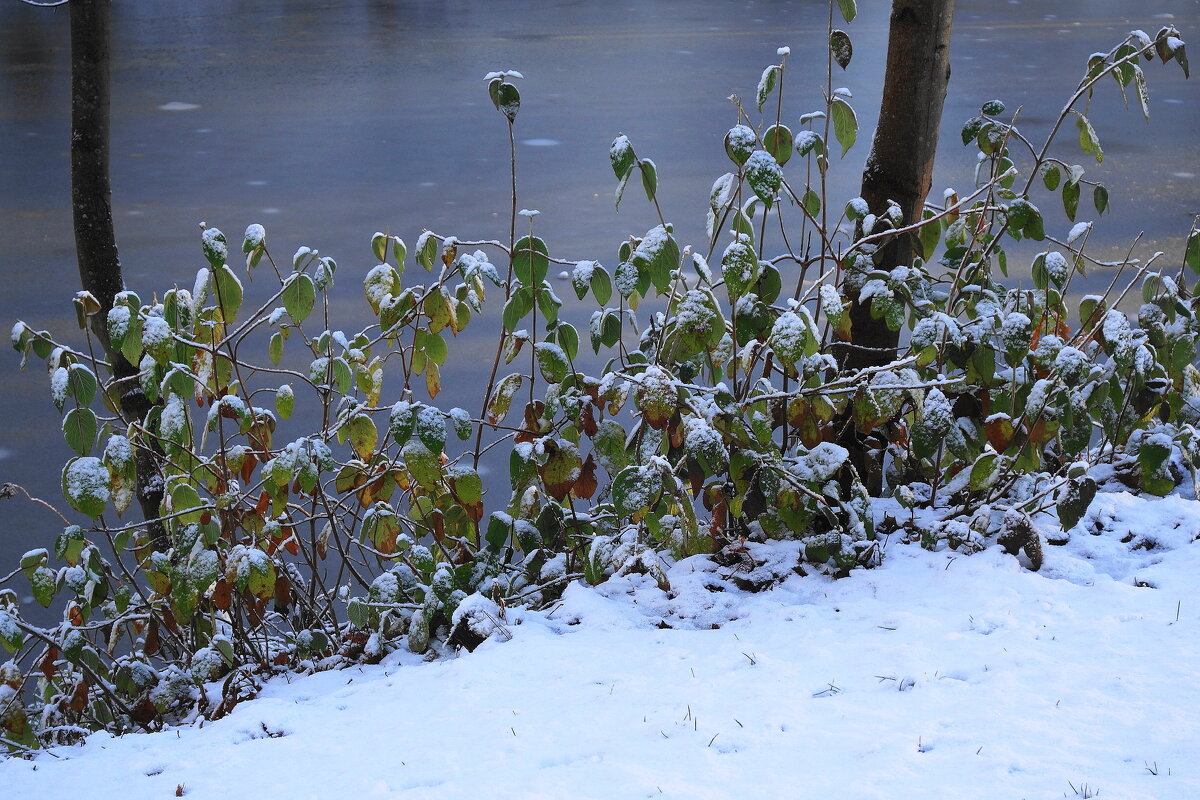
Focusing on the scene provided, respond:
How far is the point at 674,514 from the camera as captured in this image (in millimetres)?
2510

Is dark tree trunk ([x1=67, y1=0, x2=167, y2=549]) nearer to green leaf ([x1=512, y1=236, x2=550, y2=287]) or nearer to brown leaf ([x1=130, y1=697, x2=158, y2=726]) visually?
brown leaf ([x1=130, y1=697, x2=158, y2=726])

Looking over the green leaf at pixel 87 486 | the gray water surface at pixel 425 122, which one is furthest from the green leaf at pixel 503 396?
the gray water surface at pixel 425 122

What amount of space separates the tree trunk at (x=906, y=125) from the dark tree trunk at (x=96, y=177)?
2.05m

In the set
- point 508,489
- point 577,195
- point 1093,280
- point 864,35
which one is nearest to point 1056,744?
point 508,489

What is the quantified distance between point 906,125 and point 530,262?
1181mm

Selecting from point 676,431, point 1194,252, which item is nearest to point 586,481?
point 676,431

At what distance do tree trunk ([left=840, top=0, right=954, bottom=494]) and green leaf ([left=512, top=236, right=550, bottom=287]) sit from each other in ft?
2.95

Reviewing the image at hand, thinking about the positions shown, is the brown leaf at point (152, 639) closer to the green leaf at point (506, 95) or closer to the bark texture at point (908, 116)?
the green leaf at point (506, 95)

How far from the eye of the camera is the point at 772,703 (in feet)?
6.86

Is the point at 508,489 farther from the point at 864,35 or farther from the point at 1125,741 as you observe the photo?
the point at 864,35

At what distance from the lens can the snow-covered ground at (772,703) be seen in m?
1.84

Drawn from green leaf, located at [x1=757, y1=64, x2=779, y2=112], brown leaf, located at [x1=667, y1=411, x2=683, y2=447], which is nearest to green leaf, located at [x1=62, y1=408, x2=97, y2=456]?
brown leaf, located at [x1=667, y1=411, x2=683, y2=447]

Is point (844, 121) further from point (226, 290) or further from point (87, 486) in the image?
point (87, 486)

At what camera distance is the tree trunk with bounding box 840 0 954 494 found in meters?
2.94
